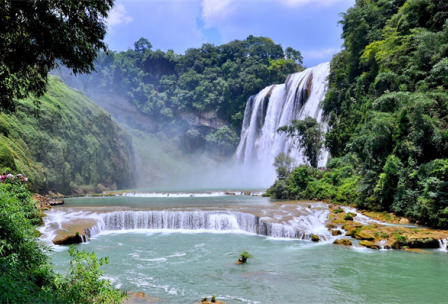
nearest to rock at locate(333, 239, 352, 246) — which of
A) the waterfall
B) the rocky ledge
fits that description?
the rocky ledge

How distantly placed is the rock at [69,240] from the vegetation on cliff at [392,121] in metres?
14.5

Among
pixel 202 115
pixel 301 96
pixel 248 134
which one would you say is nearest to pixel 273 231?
pixel 301 96

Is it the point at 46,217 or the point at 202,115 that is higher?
the point at 202,115

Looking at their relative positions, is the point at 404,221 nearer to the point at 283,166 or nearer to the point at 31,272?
the point at 283,166

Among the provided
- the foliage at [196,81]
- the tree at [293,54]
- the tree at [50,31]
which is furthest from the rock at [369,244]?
the tree at [293,54]

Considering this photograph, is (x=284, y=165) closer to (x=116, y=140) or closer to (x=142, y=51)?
(x=116, y=140)

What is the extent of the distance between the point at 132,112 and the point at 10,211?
61.0m

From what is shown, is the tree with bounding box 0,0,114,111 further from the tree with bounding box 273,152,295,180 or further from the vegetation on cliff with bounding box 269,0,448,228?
the tree with bounding box 273,152,295,180

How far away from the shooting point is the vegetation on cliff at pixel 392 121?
14070 millimetres

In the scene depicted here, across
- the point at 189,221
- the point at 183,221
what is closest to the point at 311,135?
the point at 189,221

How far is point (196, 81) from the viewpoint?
63.2 metres

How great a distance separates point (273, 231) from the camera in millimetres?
14680

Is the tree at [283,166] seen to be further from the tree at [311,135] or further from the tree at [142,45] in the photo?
the tree at [142,45]

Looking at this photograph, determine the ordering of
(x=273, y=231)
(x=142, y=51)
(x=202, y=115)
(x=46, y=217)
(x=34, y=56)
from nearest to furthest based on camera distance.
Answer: (x=34, y=56), (x=273, y=231), (x=46, y=217), (x=202, y=115), (x=142, y=51)
